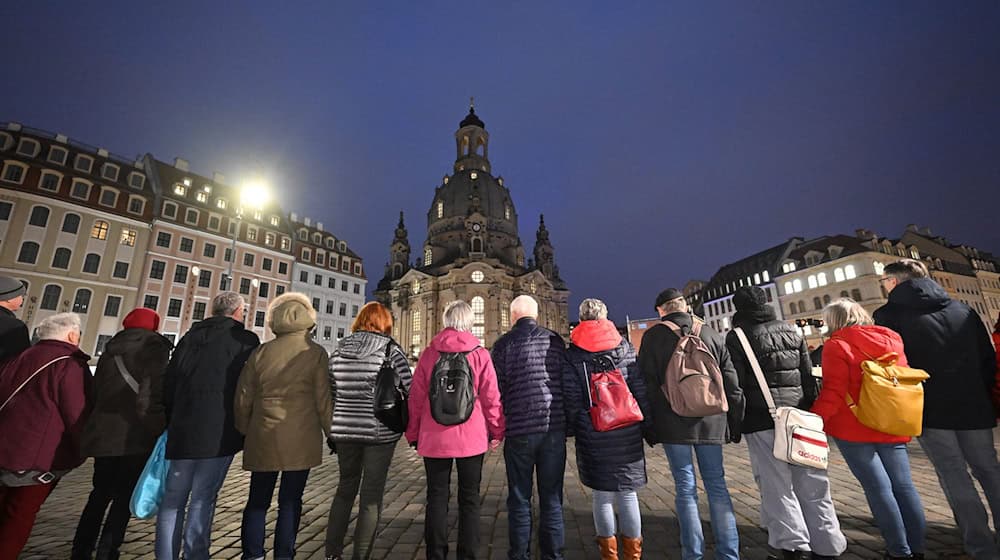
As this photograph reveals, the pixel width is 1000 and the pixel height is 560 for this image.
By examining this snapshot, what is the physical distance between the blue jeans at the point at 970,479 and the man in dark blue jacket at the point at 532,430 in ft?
11.6

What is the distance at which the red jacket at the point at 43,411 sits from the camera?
339 cm

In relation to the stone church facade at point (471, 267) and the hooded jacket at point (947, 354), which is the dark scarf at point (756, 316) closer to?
the hooded jacket at point (947, 354)

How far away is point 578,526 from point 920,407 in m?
3.71

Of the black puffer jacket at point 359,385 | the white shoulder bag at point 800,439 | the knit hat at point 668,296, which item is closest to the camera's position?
the white shoulder bag at point 800,439

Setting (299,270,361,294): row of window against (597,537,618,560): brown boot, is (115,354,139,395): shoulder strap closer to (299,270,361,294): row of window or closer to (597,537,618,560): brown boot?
(597,537,618,560): brown boot

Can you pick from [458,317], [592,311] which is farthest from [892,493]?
[458,317]

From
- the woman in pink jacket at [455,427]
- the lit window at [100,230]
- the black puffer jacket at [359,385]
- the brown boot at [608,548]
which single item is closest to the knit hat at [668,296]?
the woman in pink jacket at [455,427]

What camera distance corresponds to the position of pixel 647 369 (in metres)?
4.14

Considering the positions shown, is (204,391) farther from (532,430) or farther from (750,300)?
(750,300)

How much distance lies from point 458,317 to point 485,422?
112 cm

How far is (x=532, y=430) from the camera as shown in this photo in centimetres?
381

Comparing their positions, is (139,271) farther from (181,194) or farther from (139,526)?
(139,526)

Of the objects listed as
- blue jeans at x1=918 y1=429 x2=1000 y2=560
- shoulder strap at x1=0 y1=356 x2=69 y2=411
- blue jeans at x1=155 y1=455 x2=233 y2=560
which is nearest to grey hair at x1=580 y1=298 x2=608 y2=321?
blue jeans at x1=918 y1=429 x2=1000 y2=560

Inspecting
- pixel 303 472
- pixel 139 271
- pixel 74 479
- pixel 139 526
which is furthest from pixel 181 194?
pixel 303 472
